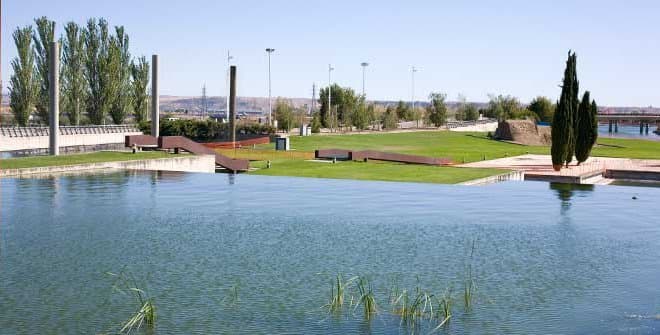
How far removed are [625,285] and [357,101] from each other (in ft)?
303

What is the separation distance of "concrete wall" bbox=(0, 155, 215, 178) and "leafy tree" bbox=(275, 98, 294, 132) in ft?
161

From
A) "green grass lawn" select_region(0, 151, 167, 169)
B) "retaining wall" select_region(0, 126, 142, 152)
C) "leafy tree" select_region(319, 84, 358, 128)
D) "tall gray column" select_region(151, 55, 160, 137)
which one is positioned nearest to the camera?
"green grass lawn" select_region(0, 151, 167, 169)

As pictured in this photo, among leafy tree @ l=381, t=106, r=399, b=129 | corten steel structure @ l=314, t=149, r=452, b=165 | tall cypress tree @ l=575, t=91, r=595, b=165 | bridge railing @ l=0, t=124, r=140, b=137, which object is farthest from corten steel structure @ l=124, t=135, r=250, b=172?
leafy tree @ l=381, t=106, r=399, b=129

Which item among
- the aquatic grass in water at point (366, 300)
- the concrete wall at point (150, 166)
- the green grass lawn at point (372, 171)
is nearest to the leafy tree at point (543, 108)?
the green grass lawn at point (372, 171)

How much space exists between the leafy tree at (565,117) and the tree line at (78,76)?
35914mm

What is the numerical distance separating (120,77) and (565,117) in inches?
1477

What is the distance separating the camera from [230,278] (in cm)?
1437

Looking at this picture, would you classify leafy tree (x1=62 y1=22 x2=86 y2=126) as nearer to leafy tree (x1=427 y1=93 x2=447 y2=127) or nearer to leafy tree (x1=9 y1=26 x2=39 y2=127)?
leafy tree (x1=9 y1=26 x2=39 y2=127)

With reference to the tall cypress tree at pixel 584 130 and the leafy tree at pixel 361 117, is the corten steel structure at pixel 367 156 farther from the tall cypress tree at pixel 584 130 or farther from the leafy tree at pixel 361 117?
the leafy tree at pixel 361 117

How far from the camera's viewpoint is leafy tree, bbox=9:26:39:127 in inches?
2349

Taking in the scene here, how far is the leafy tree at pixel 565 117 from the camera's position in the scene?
3962 centimetres

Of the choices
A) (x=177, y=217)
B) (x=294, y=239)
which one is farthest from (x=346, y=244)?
(x=177, y=217)

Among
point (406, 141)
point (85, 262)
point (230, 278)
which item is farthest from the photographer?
point (406, 141)

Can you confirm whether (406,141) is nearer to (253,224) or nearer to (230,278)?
(253,224)
